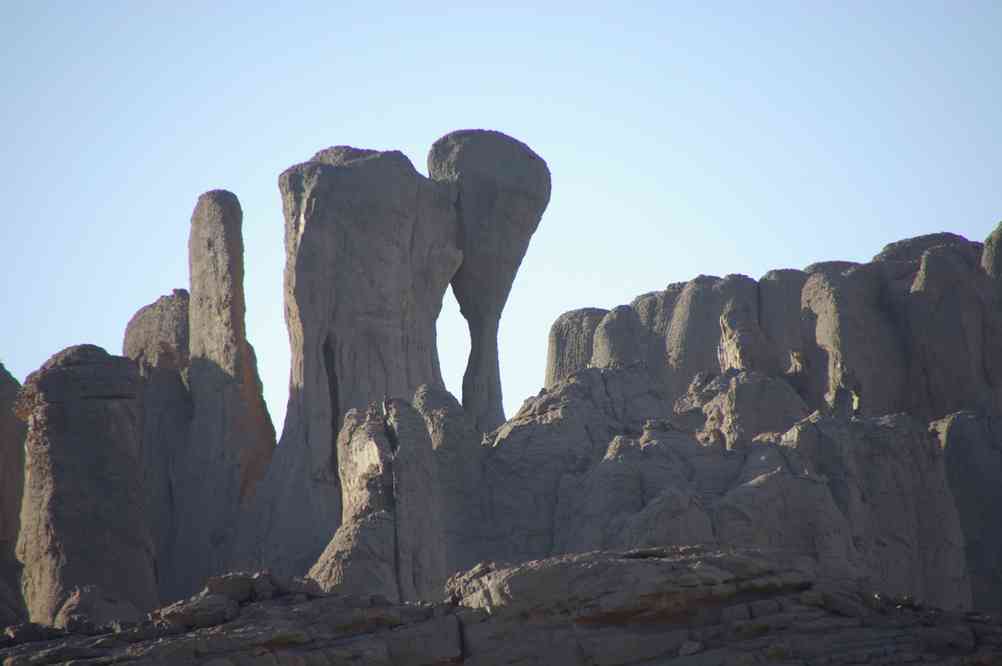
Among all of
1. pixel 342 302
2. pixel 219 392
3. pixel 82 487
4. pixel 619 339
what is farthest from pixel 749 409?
pixel 619 339

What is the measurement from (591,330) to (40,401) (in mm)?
19534

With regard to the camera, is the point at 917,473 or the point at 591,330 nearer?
the point at 917,473

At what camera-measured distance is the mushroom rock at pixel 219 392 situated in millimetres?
32781

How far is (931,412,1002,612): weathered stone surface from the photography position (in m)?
30.5

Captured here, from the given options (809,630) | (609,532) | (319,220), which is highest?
(319,220)

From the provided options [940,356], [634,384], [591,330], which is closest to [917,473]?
[634,384]

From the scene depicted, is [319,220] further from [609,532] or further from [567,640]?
[567,640]

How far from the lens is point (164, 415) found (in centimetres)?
3378

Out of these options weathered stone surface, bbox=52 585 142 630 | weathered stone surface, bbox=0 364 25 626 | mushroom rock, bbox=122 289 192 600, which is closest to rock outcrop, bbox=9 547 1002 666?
weathered stone surface, bbox=52 585 142 630

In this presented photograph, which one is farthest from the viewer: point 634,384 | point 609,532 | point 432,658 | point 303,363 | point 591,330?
point 591,330

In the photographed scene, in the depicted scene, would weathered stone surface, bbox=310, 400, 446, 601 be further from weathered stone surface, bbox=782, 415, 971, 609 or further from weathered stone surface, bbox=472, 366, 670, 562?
weathered stone surface, bbox=782, 415, 971, 609

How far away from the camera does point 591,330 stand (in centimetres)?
4528

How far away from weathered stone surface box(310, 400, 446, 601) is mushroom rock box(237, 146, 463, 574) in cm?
668

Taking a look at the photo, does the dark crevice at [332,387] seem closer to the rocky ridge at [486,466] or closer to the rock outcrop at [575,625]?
the rocky ridge at [486,466]
